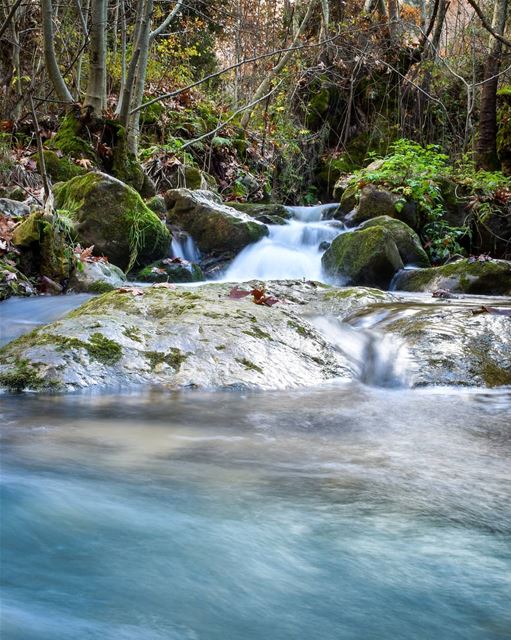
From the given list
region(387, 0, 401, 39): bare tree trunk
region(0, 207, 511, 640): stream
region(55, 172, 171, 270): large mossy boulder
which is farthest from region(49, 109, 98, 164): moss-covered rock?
region(387, 0, 401, 39): bare tree trunk

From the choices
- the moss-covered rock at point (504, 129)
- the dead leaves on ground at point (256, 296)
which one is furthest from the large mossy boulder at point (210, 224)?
the moss-covered rock at point (504, 129)

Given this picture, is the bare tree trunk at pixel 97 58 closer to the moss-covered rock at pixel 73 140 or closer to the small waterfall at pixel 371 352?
the moss-covered rock at pixel 73 140

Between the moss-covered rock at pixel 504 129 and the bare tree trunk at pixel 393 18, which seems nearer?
the moss-covered rock at pixel 504 129

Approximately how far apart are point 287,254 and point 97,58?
3.98 metres

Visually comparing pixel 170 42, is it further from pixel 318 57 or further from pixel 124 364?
pixel 124 364

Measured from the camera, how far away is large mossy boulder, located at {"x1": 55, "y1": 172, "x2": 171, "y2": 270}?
25.3 feet

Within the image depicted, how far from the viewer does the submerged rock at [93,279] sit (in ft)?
21.8

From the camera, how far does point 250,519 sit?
1846 mm

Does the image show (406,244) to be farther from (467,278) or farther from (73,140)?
(73,140)

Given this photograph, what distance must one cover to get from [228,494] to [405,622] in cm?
80

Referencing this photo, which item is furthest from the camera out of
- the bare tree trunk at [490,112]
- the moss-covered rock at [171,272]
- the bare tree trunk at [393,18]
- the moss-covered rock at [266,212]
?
the bare tree trunk at [393,18]

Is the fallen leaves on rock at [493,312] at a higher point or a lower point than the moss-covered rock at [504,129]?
lower

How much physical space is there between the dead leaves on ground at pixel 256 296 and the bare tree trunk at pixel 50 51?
5.42 m

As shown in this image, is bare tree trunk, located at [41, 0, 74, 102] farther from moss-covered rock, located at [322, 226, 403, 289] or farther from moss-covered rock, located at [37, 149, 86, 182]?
moss-covered rock, located at [322, 226, 403, 289]
